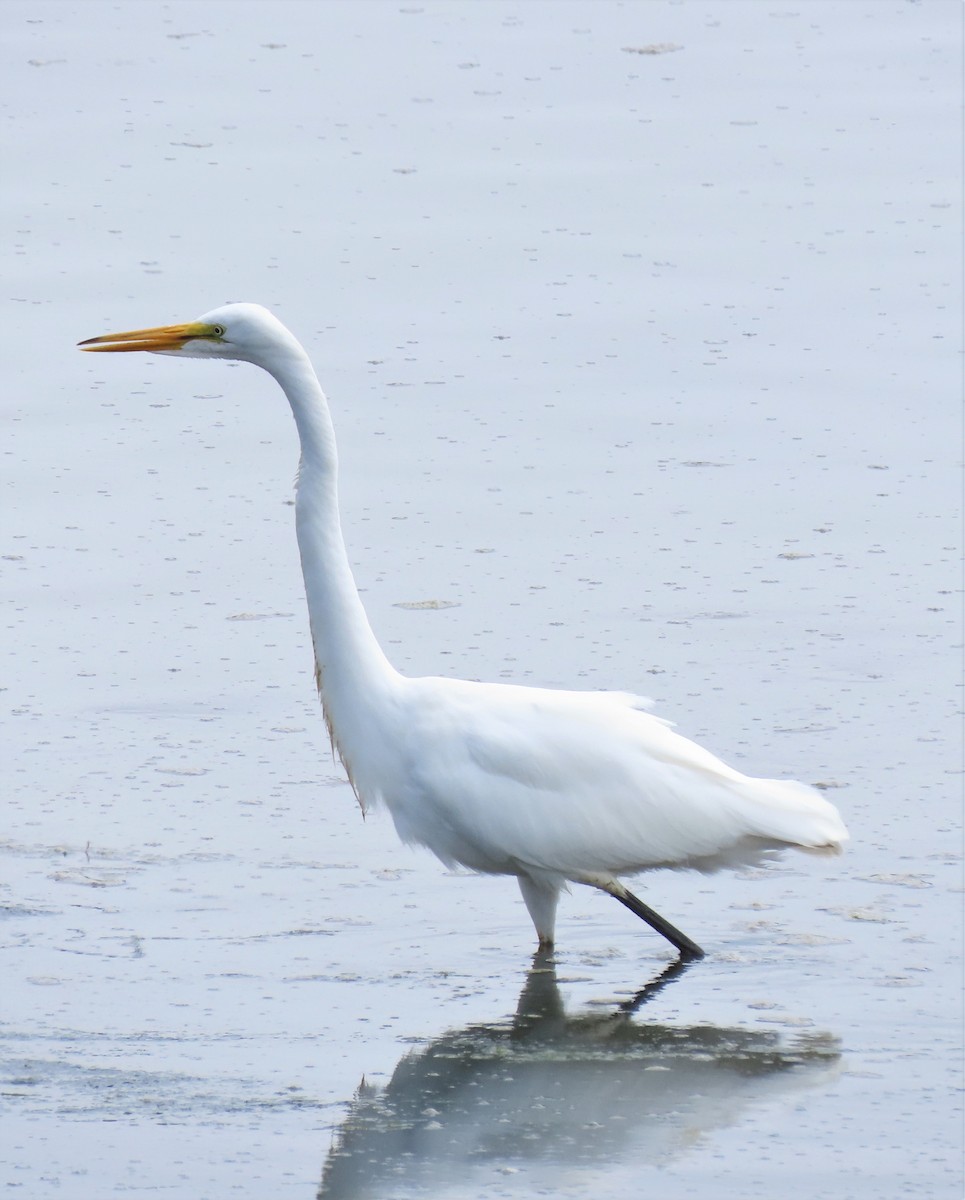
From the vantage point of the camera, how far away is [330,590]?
5441 mm

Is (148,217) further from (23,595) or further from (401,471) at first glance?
(23,595)

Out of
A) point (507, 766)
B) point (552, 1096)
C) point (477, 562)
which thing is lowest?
point (552, 1096)

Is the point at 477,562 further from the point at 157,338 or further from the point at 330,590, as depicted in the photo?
the point at 157,338

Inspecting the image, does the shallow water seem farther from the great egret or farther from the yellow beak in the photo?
the yellow beak

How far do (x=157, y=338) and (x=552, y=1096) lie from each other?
6.70 ft

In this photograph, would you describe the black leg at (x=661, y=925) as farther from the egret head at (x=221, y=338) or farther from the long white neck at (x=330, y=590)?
the egret head at (x=221, y=338)

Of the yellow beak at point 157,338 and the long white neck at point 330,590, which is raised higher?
the yellow beak at point 157,338

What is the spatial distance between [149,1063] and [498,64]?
30.2 ft

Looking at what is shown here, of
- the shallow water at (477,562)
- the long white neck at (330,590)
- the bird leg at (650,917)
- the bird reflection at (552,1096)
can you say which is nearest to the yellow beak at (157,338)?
the long white neck at (330,590)

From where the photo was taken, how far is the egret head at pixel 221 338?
210 inches

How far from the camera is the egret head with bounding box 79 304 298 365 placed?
5328mm

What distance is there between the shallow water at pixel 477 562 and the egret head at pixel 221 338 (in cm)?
123

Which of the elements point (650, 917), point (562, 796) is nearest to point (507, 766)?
point (562, 796)

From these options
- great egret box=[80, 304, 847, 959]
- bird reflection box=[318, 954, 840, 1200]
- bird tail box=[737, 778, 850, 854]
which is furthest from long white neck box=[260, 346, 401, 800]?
bird tail box=[737, 778, 850, 854]
